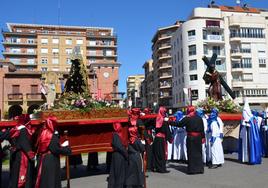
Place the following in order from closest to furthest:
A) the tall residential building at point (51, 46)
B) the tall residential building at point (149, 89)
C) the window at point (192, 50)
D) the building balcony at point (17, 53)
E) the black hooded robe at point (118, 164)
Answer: the black hooded robe at point (118, 164) → the window at point (192, 50) → the building balcony at point (17, 53) → the tall residential building at point (51, 46) → the tall residential building at point (149, 89)

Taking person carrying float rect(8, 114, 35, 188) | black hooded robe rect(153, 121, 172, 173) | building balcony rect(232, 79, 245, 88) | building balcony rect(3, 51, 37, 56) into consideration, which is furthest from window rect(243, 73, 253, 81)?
person carrying float rect(8, 114, 35, 188)

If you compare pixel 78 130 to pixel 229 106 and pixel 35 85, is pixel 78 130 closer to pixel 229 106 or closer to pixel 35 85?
pixel 229 106

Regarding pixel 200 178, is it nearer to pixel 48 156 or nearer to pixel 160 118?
pixel 160 118

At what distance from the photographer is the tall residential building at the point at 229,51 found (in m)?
56.3

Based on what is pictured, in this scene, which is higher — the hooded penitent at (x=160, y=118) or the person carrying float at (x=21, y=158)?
the hooded penitent at (x=160, y=118)

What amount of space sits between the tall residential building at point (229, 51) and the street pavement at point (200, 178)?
45.3 meters

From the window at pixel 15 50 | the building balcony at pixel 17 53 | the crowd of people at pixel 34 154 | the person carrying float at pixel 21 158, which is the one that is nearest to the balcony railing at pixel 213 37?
the building balcony at pixel 17 53

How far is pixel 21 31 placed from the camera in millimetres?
86750

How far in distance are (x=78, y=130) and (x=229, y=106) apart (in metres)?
7.31

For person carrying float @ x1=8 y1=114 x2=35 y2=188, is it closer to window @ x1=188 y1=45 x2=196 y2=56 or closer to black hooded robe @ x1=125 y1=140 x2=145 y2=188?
black hooded robe @ x1=125 y1=140 x2=145 y2=188

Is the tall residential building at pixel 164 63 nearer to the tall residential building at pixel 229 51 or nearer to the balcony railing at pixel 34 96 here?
the tall residential building at pixel 229 51

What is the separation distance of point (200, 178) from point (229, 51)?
52495 mm

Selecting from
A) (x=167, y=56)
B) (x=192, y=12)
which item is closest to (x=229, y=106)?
(x=192, y=12)

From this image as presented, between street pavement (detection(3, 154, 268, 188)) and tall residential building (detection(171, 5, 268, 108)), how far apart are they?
4526 cm
